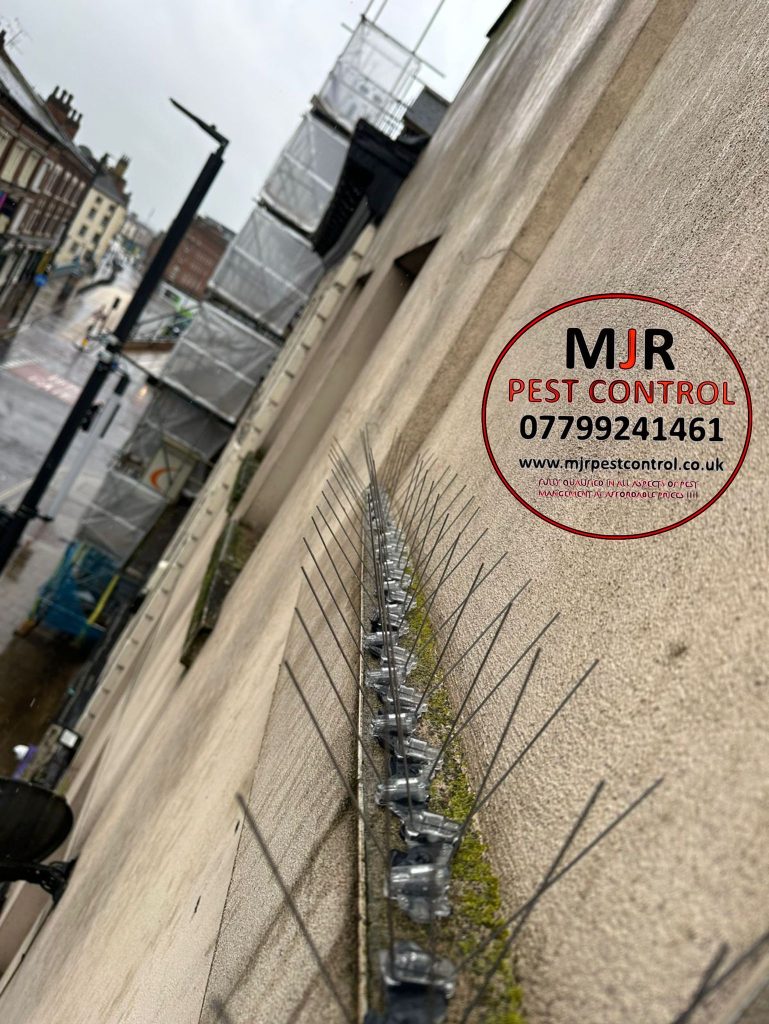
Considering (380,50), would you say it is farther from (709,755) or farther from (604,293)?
(709,755)

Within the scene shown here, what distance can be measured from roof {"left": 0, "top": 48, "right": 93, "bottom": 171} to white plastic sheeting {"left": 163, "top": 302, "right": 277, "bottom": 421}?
33.9 ft

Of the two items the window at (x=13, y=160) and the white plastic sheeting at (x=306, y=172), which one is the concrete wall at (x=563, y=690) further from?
the window at (x=13, y=160)

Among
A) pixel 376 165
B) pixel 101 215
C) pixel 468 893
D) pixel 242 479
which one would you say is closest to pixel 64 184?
pixel 101 215

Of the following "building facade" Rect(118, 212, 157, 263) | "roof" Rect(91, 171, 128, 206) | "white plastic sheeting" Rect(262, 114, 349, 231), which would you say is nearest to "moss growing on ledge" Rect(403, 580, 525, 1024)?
"white plastic sheeting" Rect(262, 114, 349, 231)

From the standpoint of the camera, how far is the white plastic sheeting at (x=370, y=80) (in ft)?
47.9

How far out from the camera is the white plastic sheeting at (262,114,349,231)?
48.4 feet

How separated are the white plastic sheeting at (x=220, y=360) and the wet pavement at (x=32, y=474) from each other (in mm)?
5223

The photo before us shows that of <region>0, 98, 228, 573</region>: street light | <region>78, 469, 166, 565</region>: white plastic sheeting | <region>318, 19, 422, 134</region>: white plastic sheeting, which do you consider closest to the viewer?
<region>0, 98, 228, 573</region>: street light

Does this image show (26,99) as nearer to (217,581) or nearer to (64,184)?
(64,184)

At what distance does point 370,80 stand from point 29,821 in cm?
1441

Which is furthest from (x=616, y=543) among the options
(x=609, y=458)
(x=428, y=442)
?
(x=428, y=442)

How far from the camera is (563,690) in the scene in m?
0.99

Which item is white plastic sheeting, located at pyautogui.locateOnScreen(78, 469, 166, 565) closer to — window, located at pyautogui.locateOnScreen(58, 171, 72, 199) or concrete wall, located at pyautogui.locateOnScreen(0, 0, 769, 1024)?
concrete wall, located at pyautogui.locateOnScreen(0, 0, 769, 1024)

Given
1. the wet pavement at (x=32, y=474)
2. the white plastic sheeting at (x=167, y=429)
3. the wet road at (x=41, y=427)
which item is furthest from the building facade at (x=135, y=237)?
the white plastic sheeting at (x=167, y=429)
